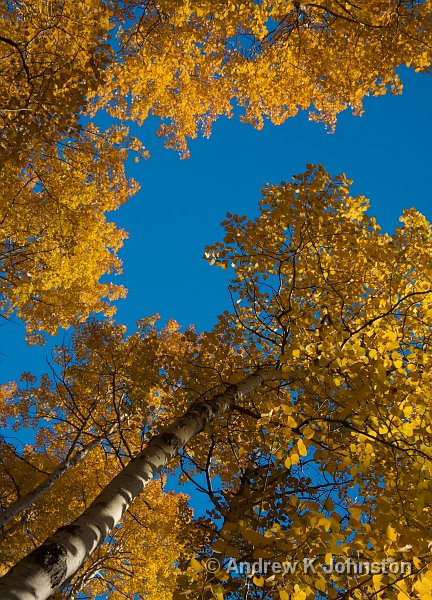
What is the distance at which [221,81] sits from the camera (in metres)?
8.59

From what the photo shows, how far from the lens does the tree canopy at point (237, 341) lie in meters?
2.58

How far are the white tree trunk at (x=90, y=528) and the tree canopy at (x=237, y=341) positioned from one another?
0.01 meters

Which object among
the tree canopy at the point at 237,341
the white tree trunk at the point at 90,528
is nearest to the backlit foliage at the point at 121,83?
the tree canopy at the point at 237,341

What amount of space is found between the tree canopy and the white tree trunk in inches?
0.5

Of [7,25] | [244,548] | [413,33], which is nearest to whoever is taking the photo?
[244,548]

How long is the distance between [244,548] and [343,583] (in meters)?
1.09

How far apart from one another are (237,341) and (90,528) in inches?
129

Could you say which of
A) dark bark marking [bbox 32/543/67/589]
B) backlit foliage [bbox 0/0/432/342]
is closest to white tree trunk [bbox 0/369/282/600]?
dark bark marking [bbox 32/543/67/589]

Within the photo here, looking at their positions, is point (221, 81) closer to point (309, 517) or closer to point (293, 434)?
point (293, 434)

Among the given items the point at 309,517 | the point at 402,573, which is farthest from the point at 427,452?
the point at 309,517

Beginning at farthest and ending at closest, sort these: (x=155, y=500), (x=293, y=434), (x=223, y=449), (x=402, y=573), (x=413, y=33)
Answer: (x=155, y=500)
(x=223, y=449)
(x=413, y=33)
(x=293, y=434)
(x=402, y=573)

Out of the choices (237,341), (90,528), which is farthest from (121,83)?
(90,528)

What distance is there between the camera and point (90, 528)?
94.4 inches

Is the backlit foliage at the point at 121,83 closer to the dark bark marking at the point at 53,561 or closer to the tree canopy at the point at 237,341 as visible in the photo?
the tree canopy at the point at 237,341
